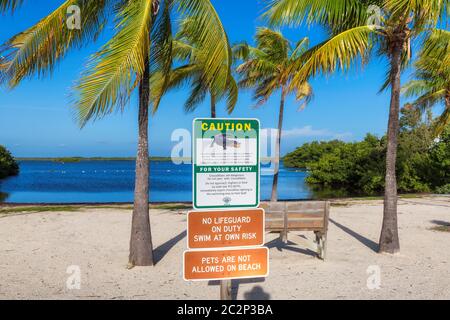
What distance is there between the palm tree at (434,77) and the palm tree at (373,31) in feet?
1.58

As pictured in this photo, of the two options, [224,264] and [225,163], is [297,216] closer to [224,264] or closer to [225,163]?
[224,264]

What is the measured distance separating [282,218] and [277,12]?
4114 millimetres

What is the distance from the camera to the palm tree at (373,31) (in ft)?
25.2

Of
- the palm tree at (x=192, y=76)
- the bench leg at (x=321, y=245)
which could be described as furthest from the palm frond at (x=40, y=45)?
the bench leg at (x=321, y=245)

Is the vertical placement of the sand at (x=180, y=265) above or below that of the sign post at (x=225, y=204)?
below

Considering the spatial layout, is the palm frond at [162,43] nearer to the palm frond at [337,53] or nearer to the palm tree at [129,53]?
the palm tree at [129,53]

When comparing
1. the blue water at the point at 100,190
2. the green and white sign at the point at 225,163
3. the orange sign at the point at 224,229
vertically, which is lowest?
the blue water at the point at 100,190

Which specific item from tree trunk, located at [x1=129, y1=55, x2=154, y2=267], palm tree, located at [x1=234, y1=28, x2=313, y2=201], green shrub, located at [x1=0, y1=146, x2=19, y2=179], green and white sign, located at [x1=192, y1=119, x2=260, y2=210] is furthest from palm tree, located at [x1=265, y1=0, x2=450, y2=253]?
green shrub, located at [x1=0, y1=146, x2=19, y2=179]

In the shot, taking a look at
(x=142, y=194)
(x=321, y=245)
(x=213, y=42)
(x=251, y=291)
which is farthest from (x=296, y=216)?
(x=213, y=42)

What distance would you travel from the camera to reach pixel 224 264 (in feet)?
11.5

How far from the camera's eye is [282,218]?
845 centimetres

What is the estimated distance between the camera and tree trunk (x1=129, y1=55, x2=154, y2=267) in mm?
7785

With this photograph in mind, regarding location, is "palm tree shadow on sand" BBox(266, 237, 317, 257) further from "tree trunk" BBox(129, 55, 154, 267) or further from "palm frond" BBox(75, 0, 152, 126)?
"palm frond" BBox(75, 0, 152, 126)

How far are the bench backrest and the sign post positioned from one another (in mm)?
4843
